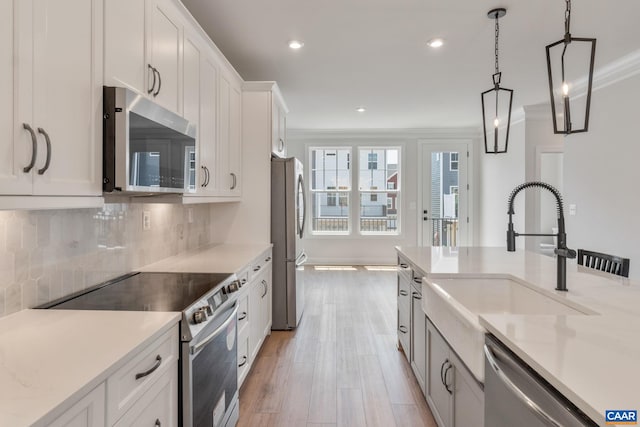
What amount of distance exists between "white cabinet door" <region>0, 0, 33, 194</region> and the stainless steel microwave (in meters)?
0.33

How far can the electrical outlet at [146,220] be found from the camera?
2.35m

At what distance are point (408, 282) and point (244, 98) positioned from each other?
226 cm

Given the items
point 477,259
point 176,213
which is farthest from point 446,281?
point 176,213

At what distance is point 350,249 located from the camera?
7152 mm

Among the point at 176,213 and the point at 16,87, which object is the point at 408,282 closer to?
the point at 176,213

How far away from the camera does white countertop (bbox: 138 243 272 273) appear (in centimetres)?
227

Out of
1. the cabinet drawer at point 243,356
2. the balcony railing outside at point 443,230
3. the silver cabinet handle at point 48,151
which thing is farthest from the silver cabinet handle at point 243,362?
the balcony railing outside at point 443,230

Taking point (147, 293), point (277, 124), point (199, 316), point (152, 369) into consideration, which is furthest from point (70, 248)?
point (277, 124)

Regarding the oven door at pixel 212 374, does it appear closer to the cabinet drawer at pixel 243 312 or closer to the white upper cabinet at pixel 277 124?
the cabinet drawer at pixel 243 312

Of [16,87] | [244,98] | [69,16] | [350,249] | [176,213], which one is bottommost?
[350,249]

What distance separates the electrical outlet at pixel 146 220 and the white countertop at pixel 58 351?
0.99m

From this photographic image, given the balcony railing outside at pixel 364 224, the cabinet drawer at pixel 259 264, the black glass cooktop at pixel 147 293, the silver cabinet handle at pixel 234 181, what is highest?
the silver cabinet handle at pixel 234 181

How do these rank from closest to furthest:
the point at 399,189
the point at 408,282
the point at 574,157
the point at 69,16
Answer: the point at 69,16 < the point at 408,282 < the point at 574,157 < the point at 399,189

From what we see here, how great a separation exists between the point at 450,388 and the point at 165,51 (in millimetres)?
2170
